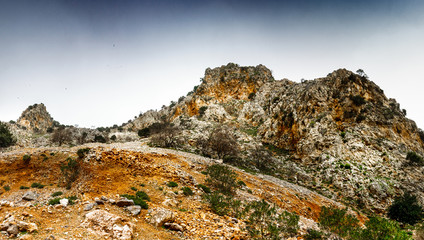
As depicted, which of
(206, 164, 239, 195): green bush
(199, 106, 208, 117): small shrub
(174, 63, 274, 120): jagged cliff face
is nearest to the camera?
(206, 164, 239, 195): green bush

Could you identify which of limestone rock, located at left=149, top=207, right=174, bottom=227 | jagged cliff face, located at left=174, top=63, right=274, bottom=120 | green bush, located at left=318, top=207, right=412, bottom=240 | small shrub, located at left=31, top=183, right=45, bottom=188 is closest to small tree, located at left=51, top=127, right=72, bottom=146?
jagged cliff face, located at left=174, top=63, right=274, bottom=120

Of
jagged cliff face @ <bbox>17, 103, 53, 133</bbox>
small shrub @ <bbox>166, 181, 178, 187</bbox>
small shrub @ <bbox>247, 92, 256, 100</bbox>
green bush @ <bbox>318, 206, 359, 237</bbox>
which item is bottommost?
jagged cliff face @ <bbox>17, 103, 53, 133</bbox>

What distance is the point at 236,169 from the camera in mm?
25312

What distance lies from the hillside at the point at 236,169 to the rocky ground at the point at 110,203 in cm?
7

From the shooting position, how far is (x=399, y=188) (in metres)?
26.1

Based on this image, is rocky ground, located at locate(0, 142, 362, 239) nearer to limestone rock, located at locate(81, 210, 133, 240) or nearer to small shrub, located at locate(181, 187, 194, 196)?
limestone rock, located at locate(81, 210, 133, 240)

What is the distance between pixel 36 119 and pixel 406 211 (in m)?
131

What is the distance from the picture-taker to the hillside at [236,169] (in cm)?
879

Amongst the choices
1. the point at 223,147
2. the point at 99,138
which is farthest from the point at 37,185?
the point at 99,138

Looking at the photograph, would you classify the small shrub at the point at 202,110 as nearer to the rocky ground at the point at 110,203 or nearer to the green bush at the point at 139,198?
the rocky ground at the point at 110,203

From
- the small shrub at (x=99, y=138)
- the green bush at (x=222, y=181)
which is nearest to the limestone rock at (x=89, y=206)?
the green bush at (x=222, y=181)

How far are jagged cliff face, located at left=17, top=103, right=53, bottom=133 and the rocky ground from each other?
91.7m

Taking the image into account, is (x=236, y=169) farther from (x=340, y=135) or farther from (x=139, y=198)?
(x=340, y=135)

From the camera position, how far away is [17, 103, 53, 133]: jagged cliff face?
84.4 m
